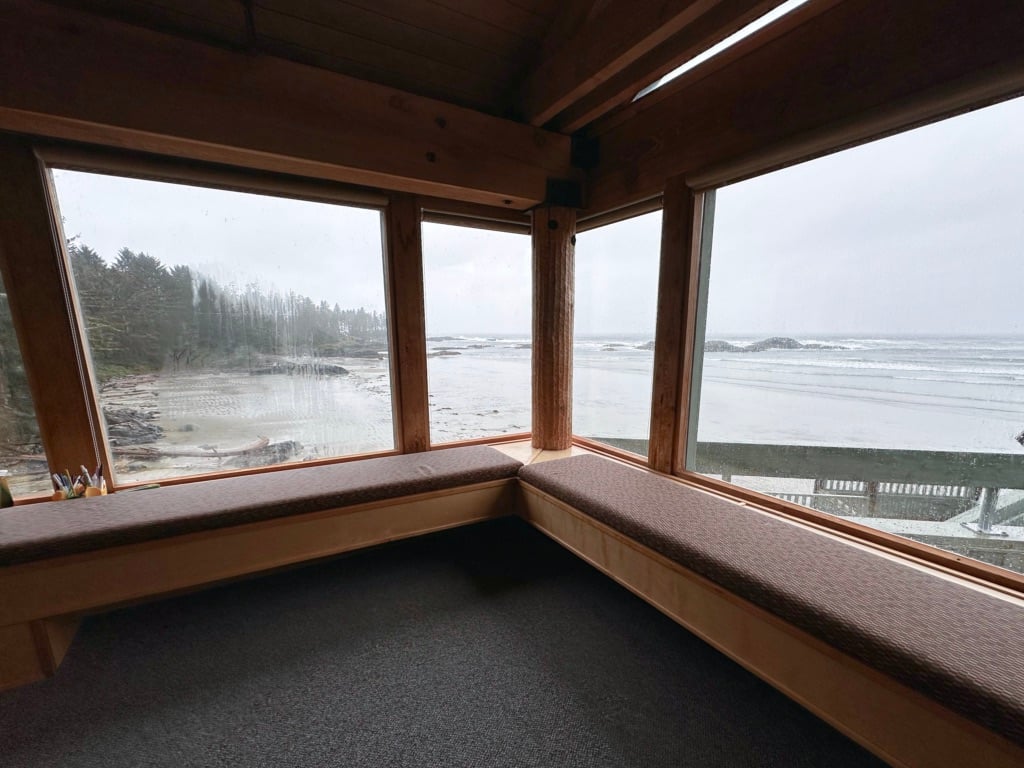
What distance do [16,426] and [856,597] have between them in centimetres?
279

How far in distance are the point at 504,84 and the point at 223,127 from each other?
3.99ft

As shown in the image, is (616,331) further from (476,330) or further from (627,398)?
(476,330)

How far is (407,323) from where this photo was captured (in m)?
1.98

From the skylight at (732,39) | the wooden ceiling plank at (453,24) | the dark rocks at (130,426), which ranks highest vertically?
the wooden ceiling plank at (453,24)

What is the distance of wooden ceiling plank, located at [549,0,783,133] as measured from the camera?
112 cm

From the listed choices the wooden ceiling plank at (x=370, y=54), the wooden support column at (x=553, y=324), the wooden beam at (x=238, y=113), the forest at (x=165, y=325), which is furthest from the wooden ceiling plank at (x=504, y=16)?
the forest at (x=165, y=325)

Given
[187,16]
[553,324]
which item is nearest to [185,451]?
[187,16]

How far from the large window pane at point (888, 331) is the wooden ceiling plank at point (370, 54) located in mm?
1292

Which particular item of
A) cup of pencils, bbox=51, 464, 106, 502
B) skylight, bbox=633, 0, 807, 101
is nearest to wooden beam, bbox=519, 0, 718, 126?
skylight, bbox=633, 0, 807, 101

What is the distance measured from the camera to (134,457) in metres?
1.62

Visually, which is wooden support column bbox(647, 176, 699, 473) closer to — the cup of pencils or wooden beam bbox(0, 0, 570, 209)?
wooden beam bbox(0, 0, 570, 209)

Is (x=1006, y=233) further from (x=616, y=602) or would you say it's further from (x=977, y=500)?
(x=616, y=602)

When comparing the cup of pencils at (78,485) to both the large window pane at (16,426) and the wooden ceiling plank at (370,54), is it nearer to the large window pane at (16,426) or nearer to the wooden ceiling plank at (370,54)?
the large window pane at (16,426)

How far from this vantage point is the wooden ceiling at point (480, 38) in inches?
48.0
